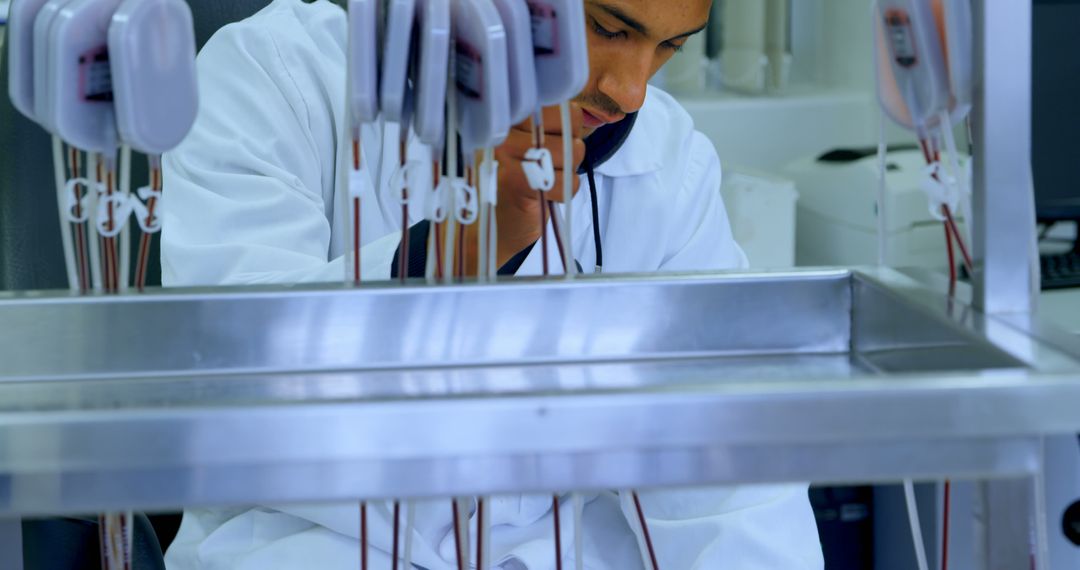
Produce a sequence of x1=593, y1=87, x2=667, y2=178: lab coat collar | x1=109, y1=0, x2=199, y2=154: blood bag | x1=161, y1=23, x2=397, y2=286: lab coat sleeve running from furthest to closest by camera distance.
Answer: x1=593, y1=87, x2=667, y2=178: lab coat collar < x1=161, y1=23, x2=397, y2=286: lab coat sleeve < x1=109, y1=0, x2=199, y2=154: blood bag

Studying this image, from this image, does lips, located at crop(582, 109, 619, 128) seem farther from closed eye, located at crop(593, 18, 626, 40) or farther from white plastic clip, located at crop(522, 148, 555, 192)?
white plastic clip, located at crop(522, 148, 555, 192)

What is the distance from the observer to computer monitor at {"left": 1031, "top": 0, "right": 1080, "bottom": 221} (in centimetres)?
183

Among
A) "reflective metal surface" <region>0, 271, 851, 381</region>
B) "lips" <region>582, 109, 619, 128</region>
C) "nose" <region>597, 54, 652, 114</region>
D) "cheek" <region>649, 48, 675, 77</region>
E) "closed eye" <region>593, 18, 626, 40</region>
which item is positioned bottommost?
"reflective metal surface" <region>0, 271, 851, 381</region>

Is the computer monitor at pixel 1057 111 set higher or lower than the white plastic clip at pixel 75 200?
higher

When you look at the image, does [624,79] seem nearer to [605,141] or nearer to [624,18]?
[624,18]

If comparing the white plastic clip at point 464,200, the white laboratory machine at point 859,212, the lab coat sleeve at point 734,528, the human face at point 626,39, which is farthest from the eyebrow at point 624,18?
the white laboratory machine at point 859,212

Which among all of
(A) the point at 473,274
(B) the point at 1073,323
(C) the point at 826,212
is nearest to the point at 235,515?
(A) the point at 473,274

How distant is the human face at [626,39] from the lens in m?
1.18

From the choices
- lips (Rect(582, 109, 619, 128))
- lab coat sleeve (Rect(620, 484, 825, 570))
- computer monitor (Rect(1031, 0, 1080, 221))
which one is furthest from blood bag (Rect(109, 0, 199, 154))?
computer monitor (Rect(1031, 0, 1080, 221))

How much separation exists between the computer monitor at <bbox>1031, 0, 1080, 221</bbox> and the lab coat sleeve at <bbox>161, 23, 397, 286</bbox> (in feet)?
3.69

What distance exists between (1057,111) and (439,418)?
64.0 inches

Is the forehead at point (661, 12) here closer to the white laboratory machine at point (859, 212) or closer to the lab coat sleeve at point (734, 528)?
the lab coat sleeve at point (734, 528)

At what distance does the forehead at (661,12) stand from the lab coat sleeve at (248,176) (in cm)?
34

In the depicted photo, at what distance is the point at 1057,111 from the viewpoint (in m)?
1.83
